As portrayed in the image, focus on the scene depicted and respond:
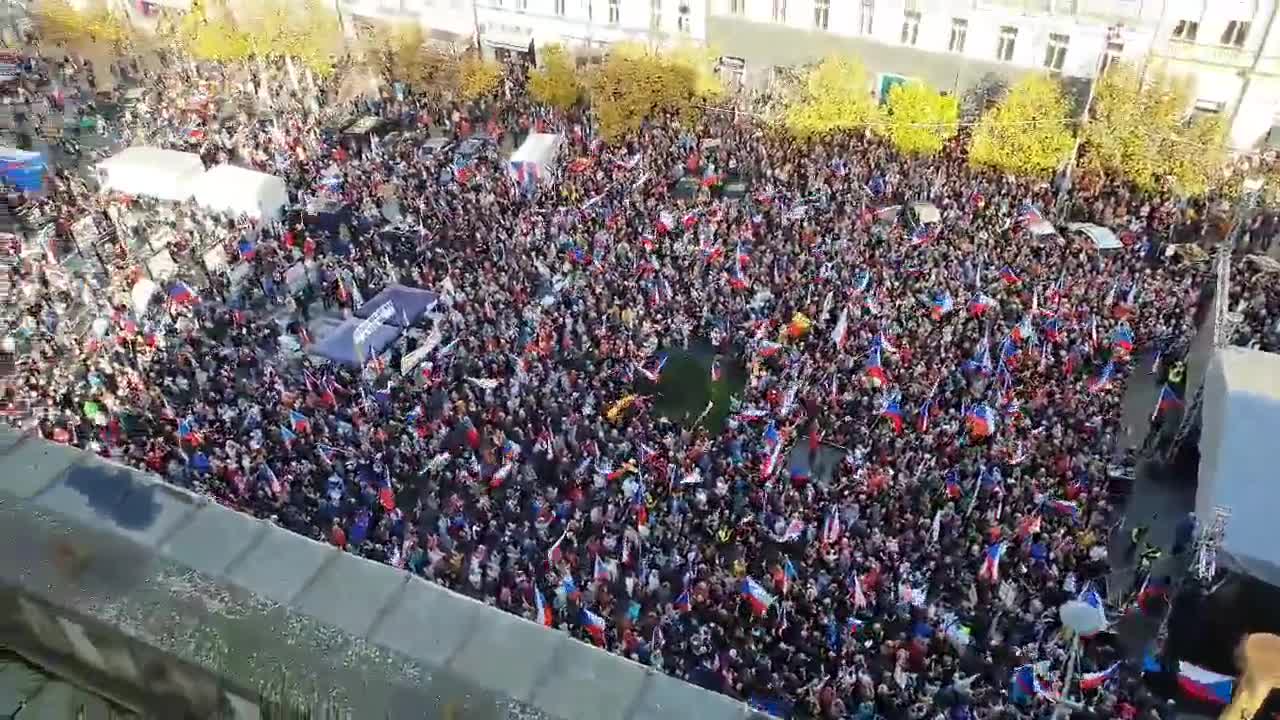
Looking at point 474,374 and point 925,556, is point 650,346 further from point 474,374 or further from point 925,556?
point 925,556

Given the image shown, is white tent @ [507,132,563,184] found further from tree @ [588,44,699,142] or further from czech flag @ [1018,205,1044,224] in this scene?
czech flag @ [1018,205,1044,224]

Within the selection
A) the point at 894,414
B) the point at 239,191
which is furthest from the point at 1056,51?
the point at 239,191

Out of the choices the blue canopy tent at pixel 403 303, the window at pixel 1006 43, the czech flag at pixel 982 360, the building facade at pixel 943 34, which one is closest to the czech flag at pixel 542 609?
the blue canopy tent at pixel 403 303

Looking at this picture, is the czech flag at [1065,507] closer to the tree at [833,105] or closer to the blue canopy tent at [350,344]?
the blue canopy tent at [350,344]

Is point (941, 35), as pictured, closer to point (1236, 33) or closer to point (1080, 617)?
point (1236, 33)

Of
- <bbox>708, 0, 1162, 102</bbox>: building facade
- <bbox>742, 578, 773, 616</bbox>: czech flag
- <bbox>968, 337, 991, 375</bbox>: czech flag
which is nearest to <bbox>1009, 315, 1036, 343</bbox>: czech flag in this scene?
<bbox>968, 337, 991, 375</bbox>: czech flag
